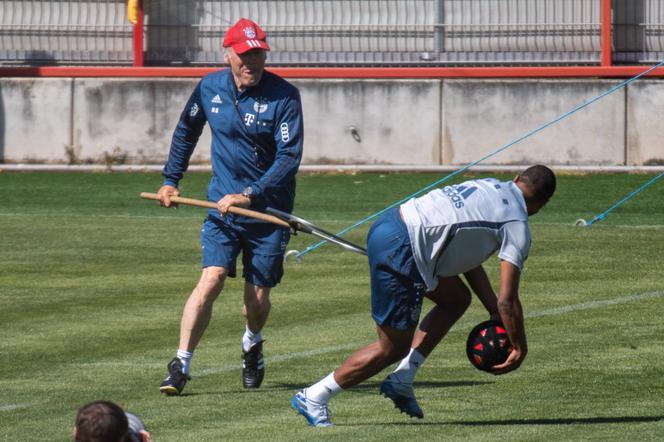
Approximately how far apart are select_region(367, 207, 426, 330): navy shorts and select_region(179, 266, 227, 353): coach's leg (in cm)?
171

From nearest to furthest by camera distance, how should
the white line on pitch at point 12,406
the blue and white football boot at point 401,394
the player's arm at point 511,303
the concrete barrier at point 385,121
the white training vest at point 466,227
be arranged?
the player's arm at point 511,303
the white training vest at point 466,227
the blue and white football boot at point 401,394
the white line on pitch at point 12,406
the concrete barrier at point 385,121

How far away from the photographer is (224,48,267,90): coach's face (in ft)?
29.7

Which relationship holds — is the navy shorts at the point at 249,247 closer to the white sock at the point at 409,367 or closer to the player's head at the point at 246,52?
the player's head at the point at 246,52

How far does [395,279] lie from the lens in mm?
7645

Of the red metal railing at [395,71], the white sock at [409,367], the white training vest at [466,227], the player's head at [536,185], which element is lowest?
the white sock at [409,367]

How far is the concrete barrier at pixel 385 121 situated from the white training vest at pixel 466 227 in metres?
14.4

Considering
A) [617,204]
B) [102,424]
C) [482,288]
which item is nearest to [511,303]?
[482,288]

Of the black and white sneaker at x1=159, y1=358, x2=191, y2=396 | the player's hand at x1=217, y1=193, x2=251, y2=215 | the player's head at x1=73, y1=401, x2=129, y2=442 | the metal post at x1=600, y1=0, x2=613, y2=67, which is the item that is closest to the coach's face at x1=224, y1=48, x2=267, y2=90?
the player's hand at x1=217, y1=193, x2=251, y2=215

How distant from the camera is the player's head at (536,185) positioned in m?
7.61

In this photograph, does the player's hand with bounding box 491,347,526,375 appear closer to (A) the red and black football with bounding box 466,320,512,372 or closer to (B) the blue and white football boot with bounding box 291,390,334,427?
(A) the red and black football with bounding box 466,320,512,372

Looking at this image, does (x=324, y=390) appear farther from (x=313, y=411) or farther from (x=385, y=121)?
(x=385, y=121)

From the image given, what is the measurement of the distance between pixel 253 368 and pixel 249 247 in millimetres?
744

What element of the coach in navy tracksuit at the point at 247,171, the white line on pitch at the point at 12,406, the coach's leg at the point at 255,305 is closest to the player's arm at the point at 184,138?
the coach in navy tracksuit at the point at 247,171

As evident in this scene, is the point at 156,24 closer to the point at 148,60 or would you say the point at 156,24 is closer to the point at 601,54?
the point at 148,60
